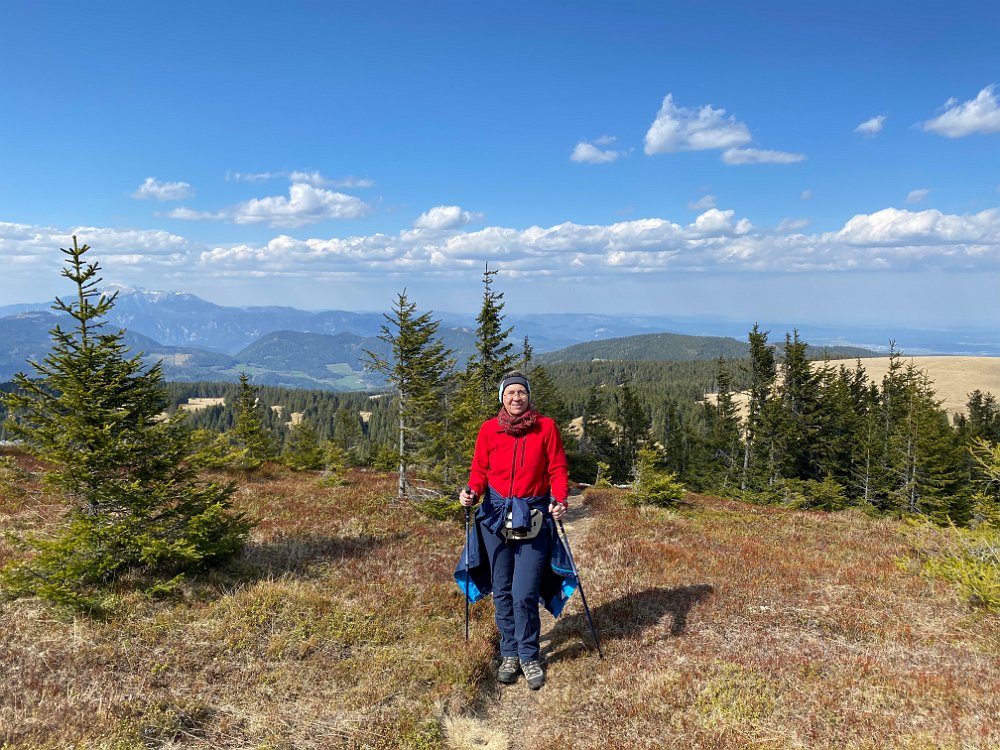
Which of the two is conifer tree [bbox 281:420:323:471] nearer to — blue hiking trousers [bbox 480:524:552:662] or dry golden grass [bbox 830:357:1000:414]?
blue hiking trousers [bbox 480:524:552:662]

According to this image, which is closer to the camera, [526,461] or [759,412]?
[526,461]

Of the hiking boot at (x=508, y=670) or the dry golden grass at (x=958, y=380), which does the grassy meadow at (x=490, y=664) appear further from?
the dry golden grass at (x=958, y=380)

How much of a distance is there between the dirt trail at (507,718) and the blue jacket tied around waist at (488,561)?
39.0 inches

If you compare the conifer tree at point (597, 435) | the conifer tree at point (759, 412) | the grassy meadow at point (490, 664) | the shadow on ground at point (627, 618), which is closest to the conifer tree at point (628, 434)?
the conifer tree at point (597, 435)

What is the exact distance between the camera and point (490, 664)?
22.9 feet

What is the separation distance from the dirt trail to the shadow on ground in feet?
0.21

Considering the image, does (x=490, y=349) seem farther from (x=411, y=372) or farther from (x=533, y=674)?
(x=533, y=674)

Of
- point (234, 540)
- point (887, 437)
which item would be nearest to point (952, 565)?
point (234, 540)

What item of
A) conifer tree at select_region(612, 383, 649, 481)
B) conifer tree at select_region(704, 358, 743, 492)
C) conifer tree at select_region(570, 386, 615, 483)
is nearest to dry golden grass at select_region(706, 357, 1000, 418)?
conifer tree at select_region(612, 383, 649, 481)

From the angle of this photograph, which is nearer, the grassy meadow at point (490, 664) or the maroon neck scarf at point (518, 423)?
the grassy meadow at point (490, 664)

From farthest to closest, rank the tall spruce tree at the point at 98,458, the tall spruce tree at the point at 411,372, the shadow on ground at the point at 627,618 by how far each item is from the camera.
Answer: the tall spruce tree at the point at 411,372, the shadow on ground at the point at 627,618, the tall spruce tree at the point at 98,458

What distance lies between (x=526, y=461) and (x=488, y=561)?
1727 millimetres

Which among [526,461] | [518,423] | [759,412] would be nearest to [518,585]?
[526,461]

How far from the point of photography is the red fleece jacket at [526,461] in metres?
6.46
